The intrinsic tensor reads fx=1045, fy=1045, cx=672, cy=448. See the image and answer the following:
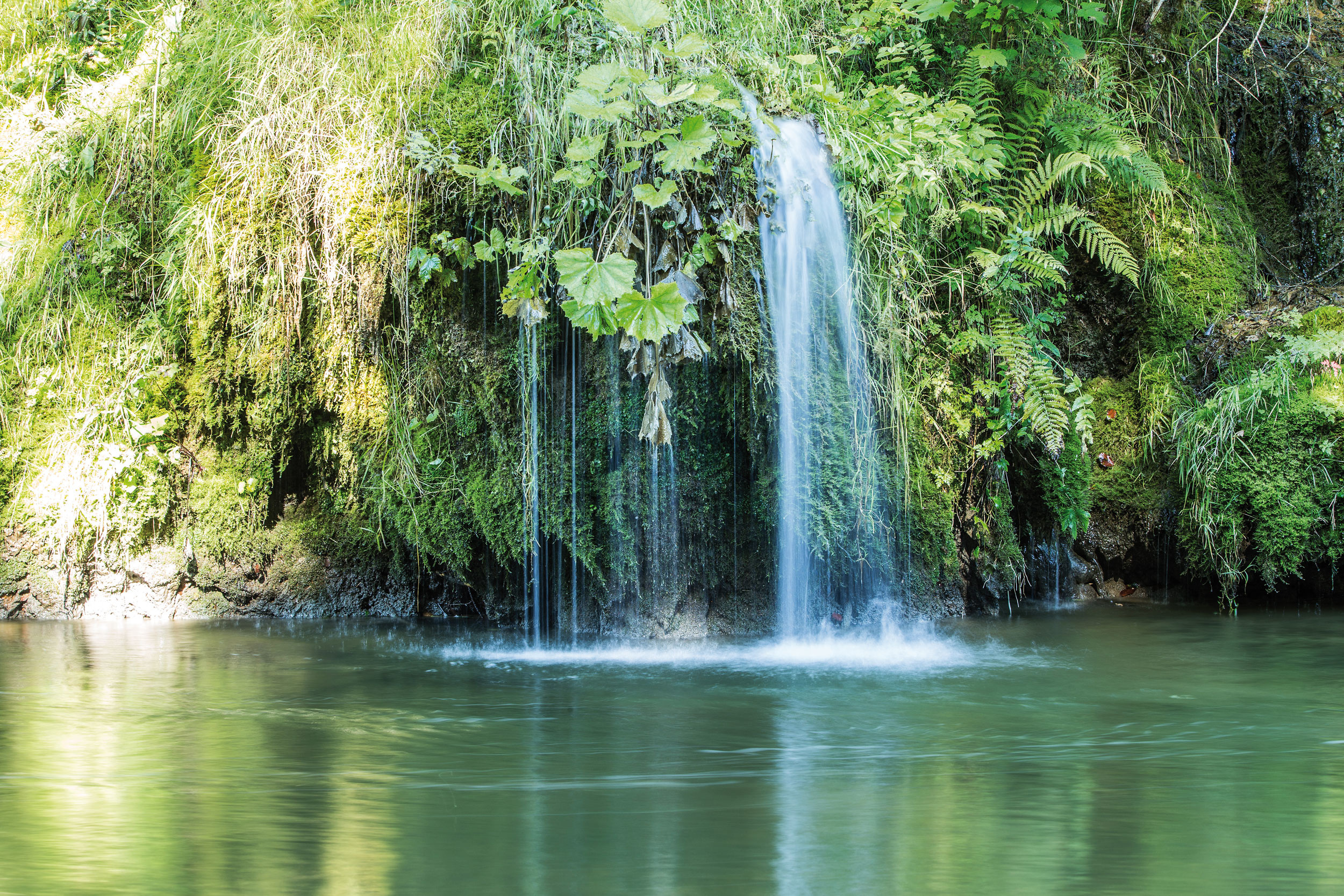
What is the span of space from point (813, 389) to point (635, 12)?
186 cm

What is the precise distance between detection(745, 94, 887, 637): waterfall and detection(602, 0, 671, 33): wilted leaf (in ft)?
1.94

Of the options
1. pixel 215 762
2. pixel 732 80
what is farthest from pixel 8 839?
pixel 732 80

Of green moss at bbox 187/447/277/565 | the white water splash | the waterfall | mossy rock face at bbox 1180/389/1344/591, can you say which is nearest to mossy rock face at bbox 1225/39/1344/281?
mossy rock face at bbox 1180/389/1344/591

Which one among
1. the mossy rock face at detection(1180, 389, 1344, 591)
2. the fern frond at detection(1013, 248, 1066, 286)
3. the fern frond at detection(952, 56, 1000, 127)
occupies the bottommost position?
the mossy rock face at detection(1180, 389, 1344, 591)

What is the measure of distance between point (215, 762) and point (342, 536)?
297 centimetres

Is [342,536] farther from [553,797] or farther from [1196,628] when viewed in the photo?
[1196,628]

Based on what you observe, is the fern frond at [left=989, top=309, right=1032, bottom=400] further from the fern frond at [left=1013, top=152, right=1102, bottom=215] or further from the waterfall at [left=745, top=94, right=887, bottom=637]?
the waterfall at [left=745, top=94, right=887, bottom=637]

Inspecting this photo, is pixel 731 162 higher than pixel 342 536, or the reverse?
pixel 731 162

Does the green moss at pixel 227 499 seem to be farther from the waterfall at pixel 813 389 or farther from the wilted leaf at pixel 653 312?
the waterfall at pixel 813 389

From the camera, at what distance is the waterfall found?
4820mm

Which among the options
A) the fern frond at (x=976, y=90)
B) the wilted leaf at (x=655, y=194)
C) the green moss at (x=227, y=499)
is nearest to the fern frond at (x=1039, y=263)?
the fern frond at (x=976, y=90)

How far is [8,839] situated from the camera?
2525 mm

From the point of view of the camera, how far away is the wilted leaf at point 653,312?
14.0ft

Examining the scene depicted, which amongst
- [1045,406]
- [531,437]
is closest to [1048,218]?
[1045,406]
